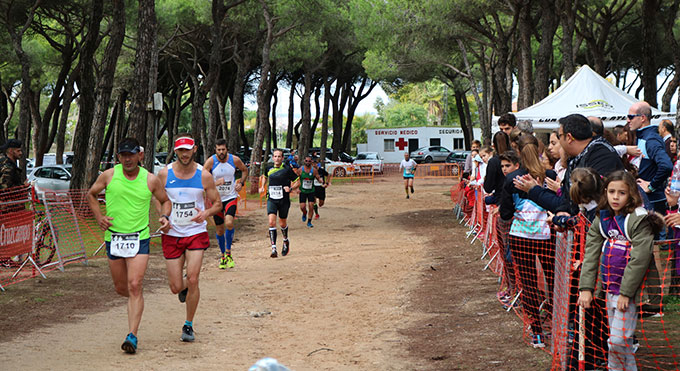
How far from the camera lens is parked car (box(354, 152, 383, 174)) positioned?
147 feet

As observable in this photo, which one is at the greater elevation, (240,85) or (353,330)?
(240,85)

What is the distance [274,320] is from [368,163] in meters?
37.8

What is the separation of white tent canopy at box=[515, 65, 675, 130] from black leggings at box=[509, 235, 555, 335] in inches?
375

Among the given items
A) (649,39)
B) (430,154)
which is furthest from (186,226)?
(430,154)

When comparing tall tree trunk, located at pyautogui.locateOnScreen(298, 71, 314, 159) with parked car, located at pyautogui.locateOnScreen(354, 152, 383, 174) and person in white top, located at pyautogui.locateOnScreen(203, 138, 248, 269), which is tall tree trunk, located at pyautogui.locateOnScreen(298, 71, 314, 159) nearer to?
parked car, located at pyautogui.locateOnScreen(354, 152, 383, 174)

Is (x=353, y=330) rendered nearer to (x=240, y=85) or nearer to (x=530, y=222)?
(x=530, y=222)

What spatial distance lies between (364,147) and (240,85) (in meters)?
35.3

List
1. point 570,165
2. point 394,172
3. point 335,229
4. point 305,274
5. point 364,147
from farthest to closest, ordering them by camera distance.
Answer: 1. point 364,147
2. point 394,172
3. point 335,229
4. point 305,274
5. point 570,165

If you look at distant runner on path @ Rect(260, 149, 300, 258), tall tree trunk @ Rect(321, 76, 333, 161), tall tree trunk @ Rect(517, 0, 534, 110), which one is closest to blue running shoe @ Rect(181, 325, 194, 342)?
distant runner on path @ Rect(260, 149, 300, 258)

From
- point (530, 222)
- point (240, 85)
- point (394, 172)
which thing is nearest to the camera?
point (530, 222)

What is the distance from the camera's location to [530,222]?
693 centimetres

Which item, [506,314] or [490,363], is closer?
[490,363]

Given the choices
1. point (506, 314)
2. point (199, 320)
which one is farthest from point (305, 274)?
point (506, 314)

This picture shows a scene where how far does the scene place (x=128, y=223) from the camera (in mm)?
6969
